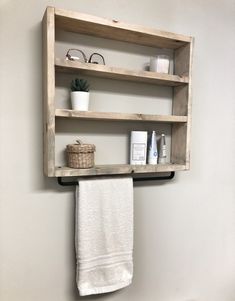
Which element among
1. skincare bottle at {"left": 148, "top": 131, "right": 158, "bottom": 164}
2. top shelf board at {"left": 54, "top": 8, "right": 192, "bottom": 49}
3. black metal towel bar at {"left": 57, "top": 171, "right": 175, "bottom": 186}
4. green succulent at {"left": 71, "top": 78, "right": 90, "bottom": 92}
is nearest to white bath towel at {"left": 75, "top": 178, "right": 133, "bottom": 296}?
black metal towel bar at {"left": 57, "top": 171, "right": 175, "bottom": 186}

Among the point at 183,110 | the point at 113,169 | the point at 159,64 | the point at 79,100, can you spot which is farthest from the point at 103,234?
the point at 159,64

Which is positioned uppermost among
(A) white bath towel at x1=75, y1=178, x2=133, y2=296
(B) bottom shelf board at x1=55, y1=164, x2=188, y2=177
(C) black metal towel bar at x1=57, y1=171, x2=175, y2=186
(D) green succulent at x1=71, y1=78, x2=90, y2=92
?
(D) green succulent at x1=71, y1=78, x2=90, y2=92

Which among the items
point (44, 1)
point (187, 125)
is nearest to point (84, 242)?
point (187, 125)

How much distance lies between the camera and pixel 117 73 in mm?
984

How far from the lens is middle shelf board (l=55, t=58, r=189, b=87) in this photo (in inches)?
36.1

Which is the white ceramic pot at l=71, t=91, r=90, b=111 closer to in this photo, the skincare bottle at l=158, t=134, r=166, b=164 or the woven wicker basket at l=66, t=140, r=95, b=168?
the woven wicker basket at l=66, t=140, r=95, b=168

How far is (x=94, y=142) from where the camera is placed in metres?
1.10

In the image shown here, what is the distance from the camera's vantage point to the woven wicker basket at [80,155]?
953 mm

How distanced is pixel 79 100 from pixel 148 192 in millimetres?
588

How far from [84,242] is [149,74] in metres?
0.78

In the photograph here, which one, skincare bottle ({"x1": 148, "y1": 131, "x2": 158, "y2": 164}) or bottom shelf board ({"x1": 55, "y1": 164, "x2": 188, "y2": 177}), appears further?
skincare bottle ({"x1": 148, "y1": 131, "x2": 158, "y2": 164})

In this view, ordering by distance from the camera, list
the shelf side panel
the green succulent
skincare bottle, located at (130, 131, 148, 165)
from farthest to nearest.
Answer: skincare bottle, located at (130, 131, 148, 165)
the green succulent
the shelf side panel

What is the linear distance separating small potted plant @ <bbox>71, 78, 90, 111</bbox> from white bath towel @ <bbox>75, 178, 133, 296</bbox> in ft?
1.03
